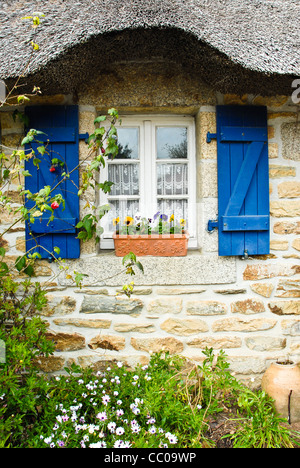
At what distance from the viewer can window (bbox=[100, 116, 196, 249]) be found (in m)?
2.98

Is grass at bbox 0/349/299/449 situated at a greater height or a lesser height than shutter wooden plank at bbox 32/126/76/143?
lesser

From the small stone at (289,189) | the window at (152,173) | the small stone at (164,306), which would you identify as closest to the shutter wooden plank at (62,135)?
the window at (152,173)

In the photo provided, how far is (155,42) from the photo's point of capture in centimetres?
251

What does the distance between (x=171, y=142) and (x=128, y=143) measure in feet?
1.21

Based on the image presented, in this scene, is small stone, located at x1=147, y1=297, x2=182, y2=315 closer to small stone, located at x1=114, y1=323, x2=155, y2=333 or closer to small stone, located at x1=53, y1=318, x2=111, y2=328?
small stone, located at x1=114, y1=323, x2=155, y2=333

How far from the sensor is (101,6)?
2.51 metres

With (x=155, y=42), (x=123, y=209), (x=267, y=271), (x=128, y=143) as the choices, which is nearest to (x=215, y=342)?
(x=267, y=271)

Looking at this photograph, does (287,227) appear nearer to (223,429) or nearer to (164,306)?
(164,306)

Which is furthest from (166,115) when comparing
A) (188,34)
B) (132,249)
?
(132,249)

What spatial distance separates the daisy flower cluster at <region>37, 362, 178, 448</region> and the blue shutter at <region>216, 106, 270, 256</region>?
4.01ft

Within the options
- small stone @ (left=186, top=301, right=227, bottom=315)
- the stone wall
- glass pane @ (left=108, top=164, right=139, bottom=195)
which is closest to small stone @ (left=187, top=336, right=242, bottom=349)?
the stone wall

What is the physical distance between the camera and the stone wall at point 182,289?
9.05 ft

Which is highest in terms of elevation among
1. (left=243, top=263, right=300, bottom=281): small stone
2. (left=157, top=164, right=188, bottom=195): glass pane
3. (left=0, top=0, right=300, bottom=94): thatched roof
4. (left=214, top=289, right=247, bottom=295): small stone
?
(left=0, top=0, right=300, bottom=94): thatched roof

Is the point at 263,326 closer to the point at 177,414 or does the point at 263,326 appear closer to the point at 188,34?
the point at 177,414
